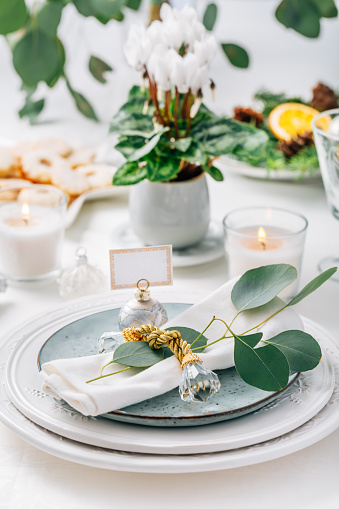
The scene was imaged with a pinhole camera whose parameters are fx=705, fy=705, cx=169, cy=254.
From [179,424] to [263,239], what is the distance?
1.16ft

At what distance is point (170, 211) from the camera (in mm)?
963

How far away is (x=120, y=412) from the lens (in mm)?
561

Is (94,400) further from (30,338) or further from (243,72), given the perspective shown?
(243,72)

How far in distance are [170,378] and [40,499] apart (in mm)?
142

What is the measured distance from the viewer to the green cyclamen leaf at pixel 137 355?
61cm

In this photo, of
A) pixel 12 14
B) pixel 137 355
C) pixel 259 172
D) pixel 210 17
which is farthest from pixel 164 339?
pixel 210 17

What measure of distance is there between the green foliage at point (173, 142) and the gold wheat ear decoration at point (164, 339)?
0.31 m

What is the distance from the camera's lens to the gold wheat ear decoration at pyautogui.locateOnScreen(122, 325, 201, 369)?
23.5 inches

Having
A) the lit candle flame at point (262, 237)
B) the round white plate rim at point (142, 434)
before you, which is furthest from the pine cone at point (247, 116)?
the round white plate rim at point (142, 434)

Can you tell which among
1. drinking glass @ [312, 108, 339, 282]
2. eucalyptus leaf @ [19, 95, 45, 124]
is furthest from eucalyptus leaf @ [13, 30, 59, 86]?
drinking glass @ [312, 108, 339, 282]

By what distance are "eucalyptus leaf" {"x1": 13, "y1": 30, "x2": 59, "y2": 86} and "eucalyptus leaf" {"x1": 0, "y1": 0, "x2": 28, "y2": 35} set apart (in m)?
0.05

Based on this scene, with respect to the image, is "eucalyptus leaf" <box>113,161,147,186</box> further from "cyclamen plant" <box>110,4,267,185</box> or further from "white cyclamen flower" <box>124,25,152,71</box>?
"white cyclamen flower" <box>124,25,152,71</box>

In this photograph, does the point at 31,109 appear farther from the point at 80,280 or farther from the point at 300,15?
the point at 80,280

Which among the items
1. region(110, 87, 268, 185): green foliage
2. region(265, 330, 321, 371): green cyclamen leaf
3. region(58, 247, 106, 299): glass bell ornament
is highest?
region(110, 87, 268, 185): green foliage
